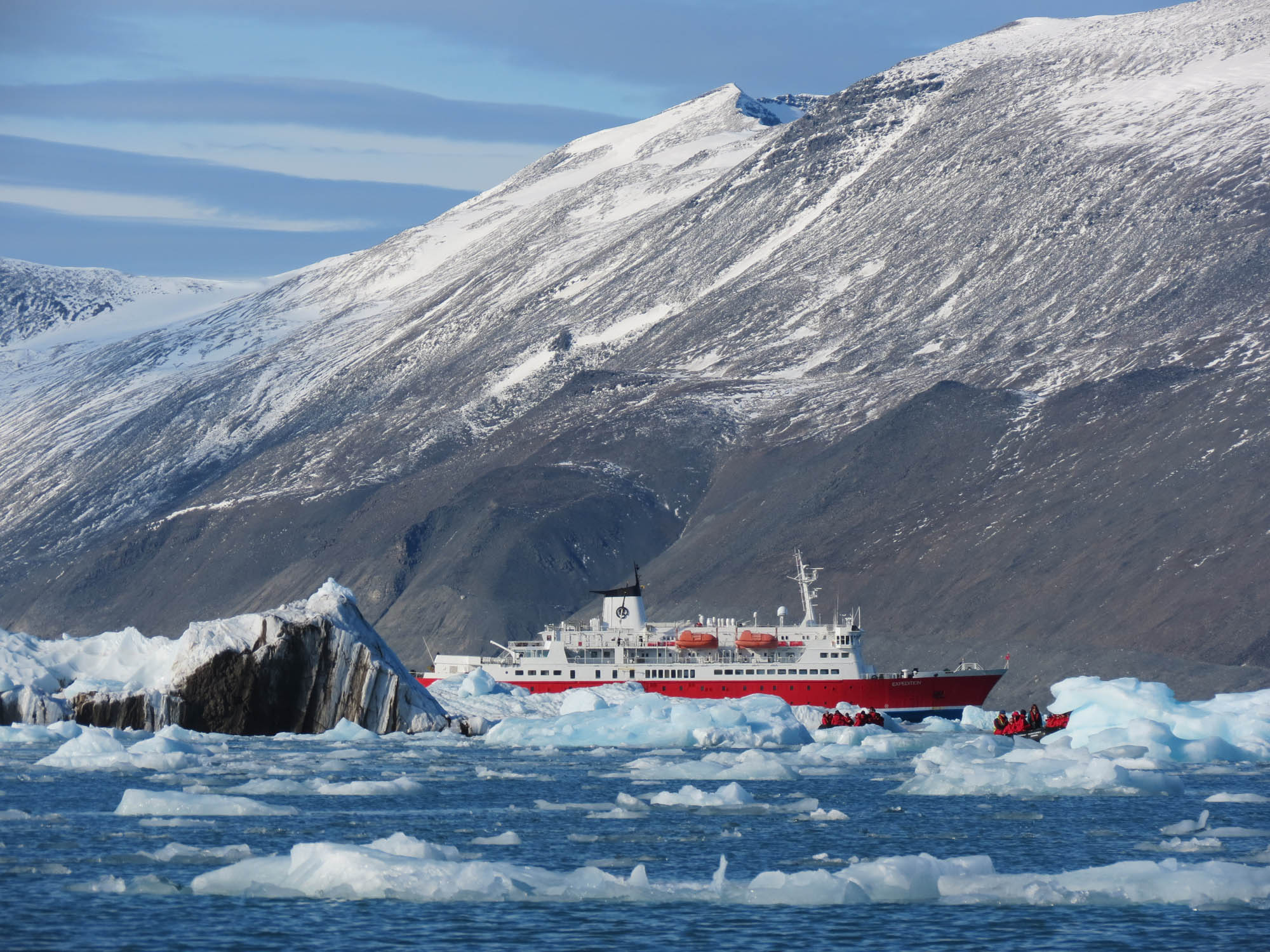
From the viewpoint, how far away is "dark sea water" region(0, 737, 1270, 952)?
101 feet

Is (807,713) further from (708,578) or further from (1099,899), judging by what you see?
(708,578)

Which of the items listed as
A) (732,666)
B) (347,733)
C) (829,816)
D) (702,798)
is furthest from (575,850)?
(732,666)

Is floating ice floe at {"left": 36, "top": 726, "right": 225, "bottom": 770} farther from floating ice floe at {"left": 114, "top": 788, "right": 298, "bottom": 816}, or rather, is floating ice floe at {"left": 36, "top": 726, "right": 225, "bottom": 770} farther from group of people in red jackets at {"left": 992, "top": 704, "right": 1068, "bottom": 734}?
group of people in red jackets at {"left": 992, "top": 704, "right": 1068, "bottom": 734}

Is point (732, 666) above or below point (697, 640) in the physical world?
below

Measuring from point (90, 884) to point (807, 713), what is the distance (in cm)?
6685

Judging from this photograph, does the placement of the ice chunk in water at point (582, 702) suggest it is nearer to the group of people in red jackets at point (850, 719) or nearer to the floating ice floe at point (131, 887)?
the group of people in red jackets at point (850, 719)

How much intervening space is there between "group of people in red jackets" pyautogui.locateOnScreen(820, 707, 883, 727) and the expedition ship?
15370 millimetres

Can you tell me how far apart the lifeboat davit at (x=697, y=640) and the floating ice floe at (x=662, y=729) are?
29.9 meters

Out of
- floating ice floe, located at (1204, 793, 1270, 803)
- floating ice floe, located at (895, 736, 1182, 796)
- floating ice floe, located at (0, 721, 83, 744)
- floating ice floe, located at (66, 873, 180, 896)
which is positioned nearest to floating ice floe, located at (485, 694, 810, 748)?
floating ice floe, located at (0, 721, 83, 744)

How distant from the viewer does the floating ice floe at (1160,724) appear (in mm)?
67312

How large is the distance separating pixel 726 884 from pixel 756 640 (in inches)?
2915

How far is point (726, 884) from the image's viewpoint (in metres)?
35.1

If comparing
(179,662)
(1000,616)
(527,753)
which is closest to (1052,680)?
(1000,616)

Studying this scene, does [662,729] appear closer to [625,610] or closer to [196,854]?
[625,610]
